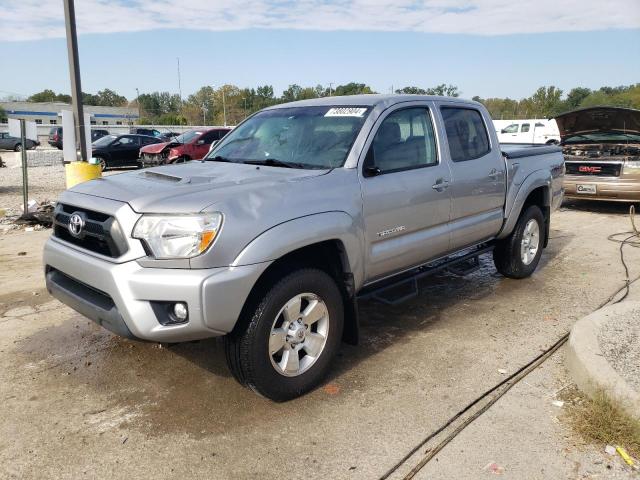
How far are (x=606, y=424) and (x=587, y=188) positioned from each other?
8073 millimetres

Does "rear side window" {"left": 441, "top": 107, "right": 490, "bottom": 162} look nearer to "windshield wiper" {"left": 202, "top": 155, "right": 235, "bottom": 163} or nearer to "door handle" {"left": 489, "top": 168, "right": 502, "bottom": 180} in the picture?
"door handle" {"left": 489, "top": 168, "right": 502, "bottom": 180}

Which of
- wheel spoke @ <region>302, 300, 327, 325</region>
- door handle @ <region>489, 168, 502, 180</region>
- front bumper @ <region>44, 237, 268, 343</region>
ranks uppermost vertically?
door handle @ <region>489, 168, 502, 180</region>

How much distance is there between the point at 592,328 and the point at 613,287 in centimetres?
205

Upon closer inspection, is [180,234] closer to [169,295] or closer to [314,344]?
[169,295]

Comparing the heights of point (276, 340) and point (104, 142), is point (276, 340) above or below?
below

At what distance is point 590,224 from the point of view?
9.21m

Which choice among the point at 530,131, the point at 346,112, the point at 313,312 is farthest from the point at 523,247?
the point at 530,131

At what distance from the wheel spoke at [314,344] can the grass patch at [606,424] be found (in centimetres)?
153

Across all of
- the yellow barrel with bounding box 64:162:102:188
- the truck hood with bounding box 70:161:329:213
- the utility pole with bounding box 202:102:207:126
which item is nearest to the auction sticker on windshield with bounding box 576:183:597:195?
the truck hood with bounding box 70:161:329:213

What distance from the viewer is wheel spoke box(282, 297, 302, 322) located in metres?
3.19

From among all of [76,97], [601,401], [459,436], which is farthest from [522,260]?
[76,97]

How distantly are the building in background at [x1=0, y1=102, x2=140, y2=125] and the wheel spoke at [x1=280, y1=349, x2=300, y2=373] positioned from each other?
72839mm

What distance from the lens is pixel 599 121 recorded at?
9719 millimetres

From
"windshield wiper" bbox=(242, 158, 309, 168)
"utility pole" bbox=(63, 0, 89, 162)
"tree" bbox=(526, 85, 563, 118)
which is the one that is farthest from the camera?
"tree" bbox=(526, 85, 563, 118)
